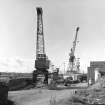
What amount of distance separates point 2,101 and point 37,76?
49.4 m

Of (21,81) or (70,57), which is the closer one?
(21,81)

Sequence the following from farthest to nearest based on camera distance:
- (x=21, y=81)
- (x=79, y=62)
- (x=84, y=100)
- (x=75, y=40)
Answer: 1. (x=79, y=62)
2. (x=75, y=40)
3. (x=21, y=81)
4. (x=84, y=100)

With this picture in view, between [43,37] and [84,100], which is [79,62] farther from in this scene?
[84,100]

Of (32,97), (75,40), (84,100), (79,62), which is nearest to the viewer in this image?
(84,100)

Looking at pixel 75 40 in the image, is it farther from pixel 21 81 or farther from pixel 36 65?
pixel 21 81

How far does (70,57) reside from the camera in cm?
12156

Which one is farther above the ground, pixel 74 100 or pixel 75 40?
pixel 75 40

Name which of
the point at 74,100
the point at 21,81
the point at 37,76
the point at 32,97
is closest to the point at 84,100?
the point at 74,100

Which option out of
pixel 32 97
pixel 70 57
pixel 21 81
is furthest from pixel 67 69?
pixel 32 97

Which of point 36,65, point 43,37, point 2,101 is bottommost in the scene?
point 2,101

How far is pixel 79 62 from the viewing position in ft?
431

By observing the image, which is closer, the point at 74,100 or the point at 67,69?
the point at 74,100

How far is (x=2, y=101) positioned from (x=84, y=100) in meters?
9.01

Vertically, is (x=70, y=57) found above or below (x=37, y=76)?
above
